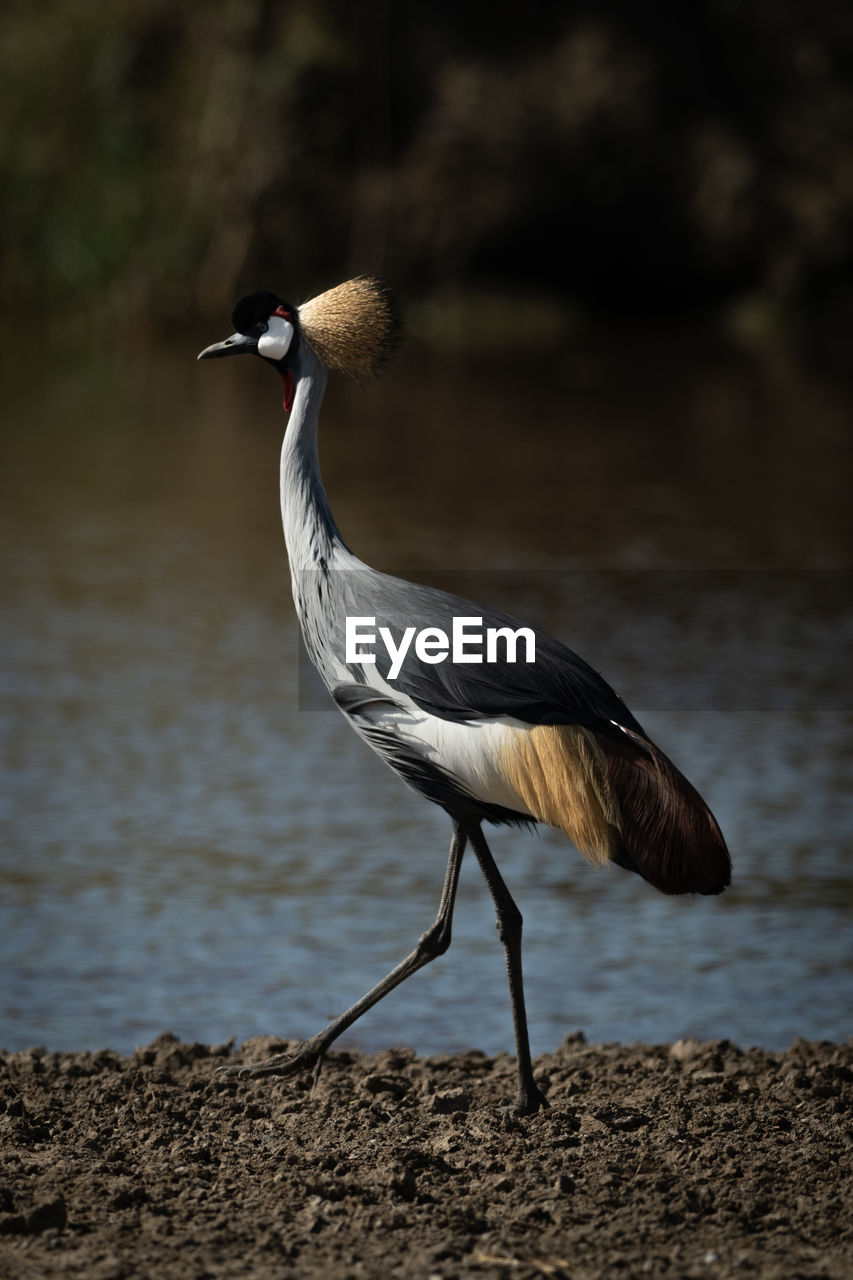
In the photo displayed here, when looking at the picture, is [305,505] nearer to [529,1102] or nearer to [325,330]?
[325,330]

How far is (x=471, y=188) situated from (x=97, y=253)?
11.4 ft

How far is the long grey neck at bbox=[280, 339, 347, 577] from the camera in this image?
3.87m

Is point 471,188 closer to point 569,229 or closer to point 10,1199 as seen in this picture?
point 569,229

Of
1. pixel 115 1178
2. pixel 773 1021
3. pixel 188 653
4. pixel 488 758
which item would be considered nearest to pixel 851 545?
pixel 188 653

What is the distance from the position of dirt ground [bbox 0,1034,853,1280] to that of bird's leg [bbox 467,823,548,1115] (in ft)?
0.19

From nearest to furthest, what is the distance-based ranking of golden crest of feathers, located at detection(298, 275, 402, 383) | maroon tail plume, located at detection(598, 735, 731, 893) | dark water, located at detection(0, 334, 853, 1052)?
maroon tail plume, located at detection(598, 735, 731, 893) → golden crest of feathers, located at detection(298, 275, 402, 383) → dark water, located at detection(0, 334, 853, 1052)

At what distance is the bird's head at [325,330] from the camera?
13.2 ft

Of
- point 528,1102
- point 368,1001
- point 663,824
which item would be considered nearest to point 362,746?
point 368,1001

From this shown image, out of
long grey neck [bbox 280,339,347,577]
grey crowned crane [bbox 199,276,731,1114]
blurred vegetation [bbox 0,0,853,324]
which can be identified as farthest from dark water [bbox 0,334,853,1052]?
blurred vegetation [bbox 0,0,853,324]

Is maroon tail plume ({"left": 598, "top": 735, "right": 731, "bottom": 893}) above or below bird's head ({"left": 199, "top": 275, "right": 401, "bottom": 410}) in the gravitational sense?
below

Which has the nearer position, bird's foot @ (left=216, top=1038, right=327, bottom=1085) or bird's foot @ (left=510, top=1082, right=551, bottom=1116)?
bird's foot @ (left=510, top=1082, right=551, bottom=1116)

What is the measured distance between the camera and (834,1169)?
3.37 m

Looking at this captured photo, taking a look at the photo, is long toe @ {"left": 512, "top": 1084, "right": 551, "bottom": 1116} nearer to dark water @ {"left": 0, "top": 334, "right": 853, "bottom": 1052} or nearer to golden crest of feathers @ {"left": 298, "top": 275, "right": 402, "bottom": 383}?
dark water @ {"left": 0, "top": 334, "right": 853, "bottom": 1052}

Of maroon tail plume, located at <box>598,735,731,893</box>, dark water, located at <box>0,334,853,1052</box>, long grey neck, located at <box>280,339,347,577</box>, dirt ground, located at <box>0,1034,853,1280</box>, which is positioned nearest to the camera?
dirt ground, located at <box>0,1034,853,1280</box>
